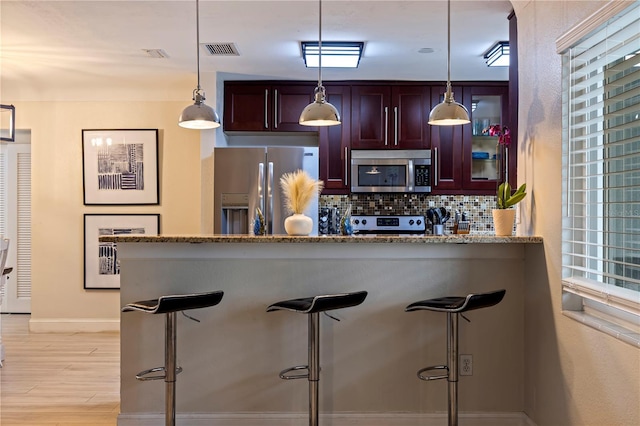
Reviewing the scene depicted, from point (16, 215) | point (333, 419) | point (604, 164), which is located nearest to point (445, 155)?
point (604, 164)

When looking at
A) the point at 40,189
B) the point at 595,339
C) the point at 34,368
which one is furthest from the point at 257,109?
the point at 595,339

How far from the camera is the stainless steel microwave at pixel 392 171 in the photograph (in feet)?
16.5

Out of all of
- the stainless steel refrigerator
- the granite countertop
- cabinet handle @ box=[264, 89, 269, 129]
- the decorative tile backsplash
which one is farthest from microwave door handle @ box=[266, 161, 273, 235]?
the granite countertop

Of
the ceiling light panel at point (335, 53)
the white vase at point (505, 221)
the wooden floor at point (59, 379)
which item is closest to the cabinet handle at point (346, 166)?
the ceiling light panel at point (335, 53)

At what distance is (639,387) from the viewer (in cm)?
186

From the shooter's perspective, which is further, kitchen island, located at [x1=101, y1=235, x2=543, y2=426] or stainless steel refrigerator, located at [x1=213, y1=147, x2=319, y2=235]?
stainless steel refrigerator, located at [x1=213, y1=147, x2=319, y2=235]

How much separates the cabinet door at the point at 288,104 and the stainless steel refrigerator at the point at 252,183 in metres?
0.36

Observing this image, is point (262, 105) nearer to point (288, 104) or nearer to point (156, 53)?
point (288, 104)

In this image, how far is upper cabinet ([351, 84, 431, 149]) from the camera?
5.05 metres

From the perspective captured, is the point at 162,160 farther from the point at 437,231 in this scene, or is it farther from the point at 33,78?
the point at 437,231

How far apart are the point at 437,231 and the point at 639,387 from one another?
3260 mm

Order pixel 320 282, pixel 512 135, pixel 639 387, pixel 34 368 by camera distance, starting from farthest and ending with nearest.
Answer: pixel 34 368, pixel 512 135, pixel 320 282, pixel 639 387

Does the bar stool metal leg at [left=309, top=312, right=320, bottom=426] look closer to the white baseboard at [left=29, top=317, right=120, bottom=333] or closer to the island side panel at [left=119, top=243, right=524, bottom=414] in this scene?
the island side panel at [left=119, top=243, right=524, bottom=414]

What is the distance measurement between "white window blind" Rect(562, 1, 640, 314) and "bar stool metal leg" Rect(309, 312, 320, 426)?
3.86 feet
